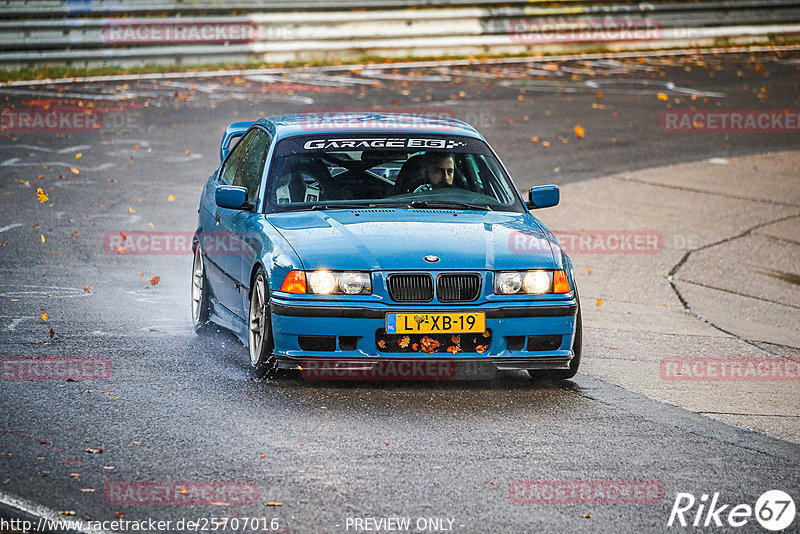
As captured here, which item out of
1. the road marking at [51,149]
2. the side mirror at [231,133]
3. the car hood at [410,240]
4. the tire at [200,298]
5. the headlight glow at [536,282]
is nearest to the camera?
the car hood at [410,240]

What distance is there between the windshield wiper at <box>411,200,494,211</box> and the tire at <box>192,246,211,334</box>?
1746 millimetres

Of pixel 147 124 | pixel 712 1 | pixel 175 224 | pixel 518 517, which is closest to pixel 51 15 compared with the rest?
pixel 147 124

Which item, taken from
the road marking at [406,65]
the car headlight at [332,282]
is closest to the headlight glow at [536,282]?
the car headlight at [332,282]

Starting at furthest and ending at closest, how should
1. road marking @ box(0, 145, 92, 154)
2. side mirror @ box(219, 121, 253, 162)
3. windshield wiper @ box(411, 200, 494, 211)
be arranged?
1. road marking @ box(0, 145, 92, 154)
2. side mirror @ box(219, 121, 253, 162)
3. windshield wiper @ box(411, 200, 494, 211)

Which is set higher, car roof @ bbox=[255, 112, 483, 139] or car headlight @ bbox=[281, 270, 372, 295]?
car roof @ bbox=[255, 112, 483, 139]

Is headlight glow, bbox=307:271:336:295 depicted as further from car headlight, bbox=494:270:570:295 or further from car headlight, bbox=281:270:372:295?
car headlight, bbox=494:270:570:295

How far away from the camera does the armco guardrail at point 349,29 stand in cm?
2089

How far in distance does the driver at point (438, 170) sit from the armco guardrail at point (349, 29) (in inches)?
537

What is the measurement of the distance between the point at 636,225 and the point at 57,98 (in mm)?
9190

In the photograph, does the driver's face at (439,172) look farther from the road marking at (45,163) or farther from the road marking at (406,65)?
the road marking at (406,65)

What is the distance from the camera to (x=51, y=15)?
68.5ft

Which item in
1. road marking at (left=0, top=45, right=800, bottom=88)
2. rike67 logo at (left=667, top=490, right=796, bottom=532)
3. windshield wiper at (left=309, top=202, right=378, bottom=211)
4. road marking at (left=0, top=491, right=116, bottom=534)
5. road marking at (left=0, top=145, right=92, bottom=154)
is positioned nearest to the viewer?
road marking at (left=0, top=491, right=116, bottom=534)

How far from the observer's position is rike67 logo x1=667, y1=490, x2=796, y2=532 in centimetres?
521

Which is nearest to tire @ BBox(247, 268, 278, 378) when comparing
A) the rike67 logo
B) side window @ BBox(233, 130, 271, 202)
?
side window @ BBox(233, 130, 271, 202)
